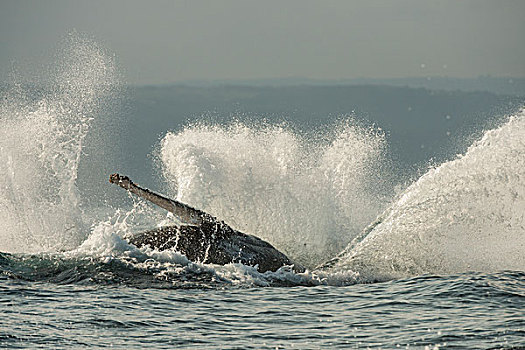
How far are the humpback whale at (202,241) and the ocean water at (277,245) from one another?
50 centimetres

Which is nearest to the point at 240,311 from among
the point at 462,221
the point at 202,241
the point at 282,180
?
the point at 202,241

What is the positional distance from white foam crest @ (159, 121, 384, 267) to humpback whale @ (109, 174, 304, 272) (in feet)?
16.7

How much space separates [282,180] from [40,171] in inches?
300

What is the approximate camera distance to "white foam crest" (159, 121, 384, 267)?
83.0ft

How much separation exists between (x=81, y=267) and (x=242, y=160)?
10236 mm

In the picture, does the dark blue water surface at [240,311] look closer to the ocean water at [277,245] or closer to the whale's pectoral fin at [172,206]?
the ocean water at [277,245]

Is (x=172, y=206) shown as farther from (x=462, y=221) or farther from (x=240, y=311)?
(x=462, y=221)

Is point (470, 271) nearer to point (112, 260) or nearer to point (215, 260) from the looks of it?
point (215, 260)

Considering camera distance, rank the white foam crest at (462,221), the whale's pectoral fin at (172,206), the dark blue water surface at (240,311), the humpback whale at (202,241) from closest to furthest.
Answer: the dark blue water surface at (240,311), the whale's pectoral fin at (172,206), the humpback whale at (202,241), the white foam crest at (462,221)

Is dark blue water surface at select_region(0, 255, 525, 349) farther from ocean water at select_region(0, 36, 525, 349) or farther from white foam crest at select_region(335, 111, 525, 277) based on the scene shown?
white foam crest at select_region(335, 111, 525, 277)

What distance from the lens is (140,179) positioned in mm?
112062

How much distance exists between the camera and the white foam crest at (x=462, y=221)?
62.0 feet

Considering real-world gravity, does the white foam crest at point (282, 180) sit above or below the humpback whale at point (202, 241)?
above

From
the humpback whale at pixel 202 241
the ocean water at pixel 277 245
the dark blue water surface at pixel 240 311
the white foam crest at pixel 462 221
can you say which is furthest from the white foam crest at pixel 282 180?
the dark blue water surface at pixel 240 311
